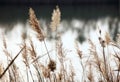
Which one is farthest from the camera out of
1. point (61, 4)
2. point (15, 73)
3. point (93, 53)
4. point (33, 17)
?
point (61, 4)

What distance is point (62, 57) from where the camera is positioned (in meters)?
3.31

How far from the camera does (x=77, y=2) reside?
189 feet

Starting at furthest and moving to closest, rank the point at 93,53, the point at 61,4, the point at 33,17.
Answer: the point at 61,4 → the point at 93,53 → the point at 33,17

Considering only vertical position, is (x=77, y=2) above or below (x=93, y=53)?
above

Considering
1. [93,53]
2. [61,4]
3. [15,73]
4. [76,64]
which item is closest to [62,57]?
[93,53]

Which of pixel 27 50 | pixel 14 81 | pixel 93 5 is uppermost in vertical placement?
pixel 93 5

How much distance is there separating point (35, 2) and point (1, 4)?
4666 millimetres

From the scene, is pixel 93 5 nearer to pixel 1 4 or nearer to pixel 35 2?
pixel 35 2

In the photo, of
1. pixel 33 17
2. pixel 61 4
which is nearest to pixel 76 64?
pixel 33 17

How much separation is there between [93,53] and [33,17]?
26.7 inches

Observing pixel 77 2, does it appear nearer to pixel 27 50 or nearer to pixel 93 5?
pixel 93 5

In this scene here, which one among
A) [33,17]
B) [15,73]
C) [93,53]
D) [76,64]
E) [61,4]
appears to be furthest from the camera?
[61,4]

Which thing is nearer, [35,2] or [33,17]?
[33,17]

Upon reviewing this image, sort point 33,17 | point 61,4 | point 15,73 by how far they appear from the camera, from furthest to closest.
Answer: point 61,4, point 15,73, point 33,17
